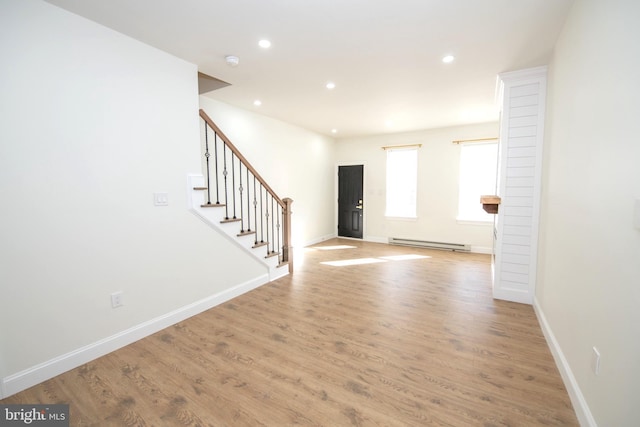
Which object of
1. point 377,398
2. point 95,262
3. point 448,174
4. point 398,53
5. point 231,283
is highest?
point 398,53

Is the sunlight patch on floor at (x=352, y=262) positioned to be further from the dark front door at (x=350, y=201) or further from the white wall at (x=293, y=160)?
the dark front door at (x=350, y=201)

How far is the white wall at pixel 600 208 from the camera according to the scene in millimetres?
1229

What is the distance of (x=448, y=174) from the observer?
612cm

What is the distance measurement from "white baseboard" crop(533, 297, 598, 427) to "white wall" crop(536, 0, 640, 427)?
0.03 m

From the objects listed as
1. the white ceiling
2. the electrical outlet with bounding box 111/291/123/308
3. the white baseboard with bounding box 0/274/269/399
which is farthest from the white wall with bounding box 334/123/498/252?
the electrical outlet with bounding box 111/291/123/308

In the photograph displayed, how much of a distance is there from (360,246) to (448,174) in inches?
101

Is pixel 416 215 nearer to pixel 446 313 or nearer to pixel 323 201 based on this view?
pixel 323 201

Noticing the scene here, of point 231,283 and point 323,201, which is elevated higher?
point 323,201

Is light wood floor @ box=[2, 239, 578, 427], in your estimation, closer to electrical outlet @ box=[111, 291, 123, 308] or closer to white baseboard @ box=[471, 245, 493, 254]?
electrical outlet @ box=[111, 291, 123, 308]

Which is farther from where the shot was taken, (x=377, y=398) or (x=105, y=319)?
(x=105, y=319)

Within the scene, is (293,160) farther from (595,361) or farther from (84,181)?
(595,361)

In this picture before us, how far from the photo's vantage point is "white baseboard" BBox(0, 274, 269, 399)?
6.31ft

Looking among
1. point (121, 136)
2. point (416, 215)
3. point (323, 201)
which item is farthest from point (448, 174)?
point (121, 136)

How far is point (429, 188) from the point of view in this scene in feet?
20.9
